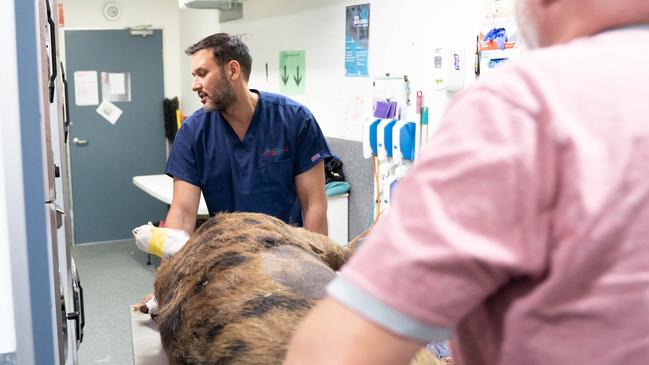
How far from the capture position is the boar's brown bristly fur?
112cm

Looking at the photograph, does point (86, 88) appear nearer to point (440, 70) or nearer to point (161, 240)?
point (440, 70)

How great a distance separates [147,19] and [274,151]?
418 cm

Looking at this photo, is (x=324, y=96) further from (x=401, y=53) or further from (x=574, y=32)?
(x=574, y=32)

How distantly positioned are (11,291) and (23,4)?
0.41 m

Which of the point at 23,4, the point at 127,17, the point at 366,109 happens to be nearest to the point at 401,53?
the point at 366,109

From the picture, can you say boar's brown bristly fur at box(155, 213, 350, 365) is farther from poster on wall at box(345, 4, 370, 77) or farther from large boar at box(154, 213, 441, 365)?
poster on wall at box(345, 4, 370, 77)

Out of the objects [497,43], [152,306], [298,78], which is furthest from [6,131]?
[298,78]

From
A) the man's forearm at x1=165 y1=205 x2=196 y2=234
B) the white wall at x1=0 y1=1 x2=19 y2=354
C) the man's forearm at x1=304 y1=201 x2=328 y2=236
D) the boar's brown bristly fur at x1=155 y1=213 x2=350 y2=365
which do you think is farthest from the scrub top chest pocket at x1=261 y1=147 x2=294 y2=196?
the white wall at x1=0 y1=1 x2=19 y2=354

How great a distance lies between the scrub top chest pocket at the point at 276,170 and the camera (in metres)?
2.39

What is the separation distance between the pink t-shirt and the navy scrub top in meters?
1.91

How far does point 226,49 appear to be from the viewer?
2490 mm

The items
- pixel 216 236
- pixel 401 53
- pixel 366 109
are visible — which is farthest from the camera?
pixel 366 109

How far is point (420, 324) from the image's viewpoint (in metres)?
0.48

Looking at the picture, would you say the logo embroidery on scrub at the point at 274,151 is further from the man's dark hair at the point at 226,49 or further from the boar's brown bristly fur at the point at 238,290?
the boar's brown bristly fur at the point at 238,290
